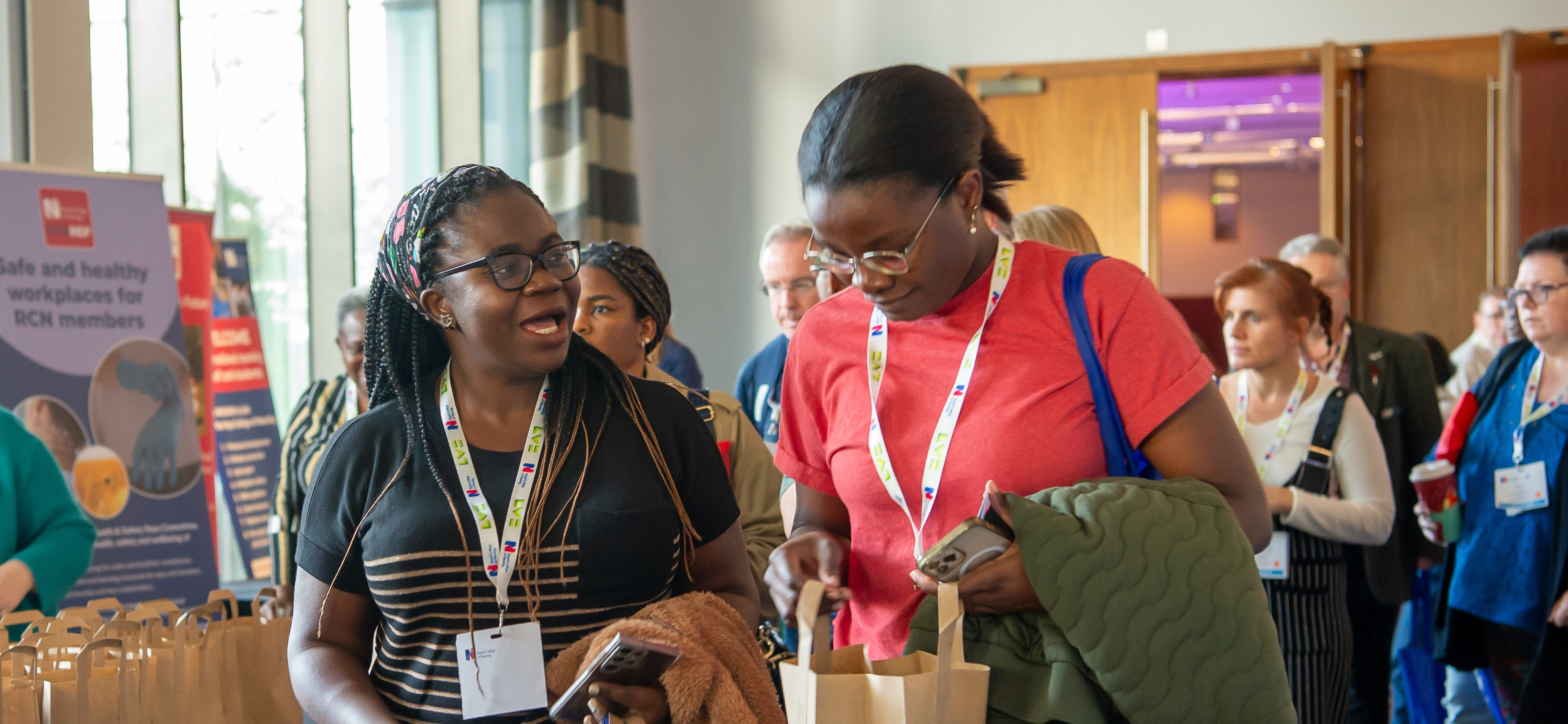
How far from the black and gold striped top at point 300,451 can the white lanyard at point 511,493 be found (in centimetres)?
199

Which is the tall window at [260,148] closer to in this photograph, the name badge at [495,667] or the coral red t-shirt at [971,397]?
the name badge at [495,667]

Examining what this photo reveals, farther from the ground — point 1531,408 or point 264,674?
point 1531,408

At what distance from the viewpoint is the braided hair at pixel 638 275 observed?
2.80m

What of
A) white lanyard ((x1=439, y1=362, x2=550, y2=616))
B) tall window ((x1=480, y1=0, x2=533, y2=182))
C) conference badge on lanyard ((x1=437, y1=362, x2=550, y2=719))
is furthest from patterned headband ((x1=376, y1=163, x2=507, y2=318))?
tall window ((x1=480, y1=0, x2=533, y2=182))

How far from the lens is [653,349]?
9.84 ft

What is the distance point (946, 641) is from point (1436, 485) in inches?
110

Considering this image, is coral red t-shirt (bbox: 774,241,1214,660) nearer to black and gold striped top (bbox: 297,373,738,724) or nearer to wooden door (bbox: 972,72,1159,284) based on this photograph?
black and gold striped top (bbox: 297,373,738,724)

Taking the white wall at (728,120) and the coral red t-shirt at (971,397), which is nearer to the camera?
the coral red t-shirt at (971,397)

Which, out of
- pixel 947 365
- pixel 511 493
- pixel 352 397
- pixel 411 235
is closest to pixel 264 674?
pixel 511 493

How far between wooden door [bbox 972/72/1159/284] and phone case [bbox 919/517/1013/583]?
6031 mm

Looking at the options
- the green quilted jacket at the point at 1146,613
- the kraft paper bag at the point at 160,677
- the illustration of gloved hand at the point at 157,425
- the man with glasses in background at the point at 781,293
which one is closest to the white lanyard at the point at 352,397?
the illustration of gloved hand at the point at 157,425

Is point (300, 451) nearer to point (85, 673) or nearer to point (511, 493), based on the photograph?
point (85, 673)

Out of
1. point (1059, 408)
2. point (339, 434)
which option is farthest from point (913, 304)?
point (339, 434)

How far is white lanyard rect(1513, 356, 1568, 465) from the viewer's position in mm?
3381
